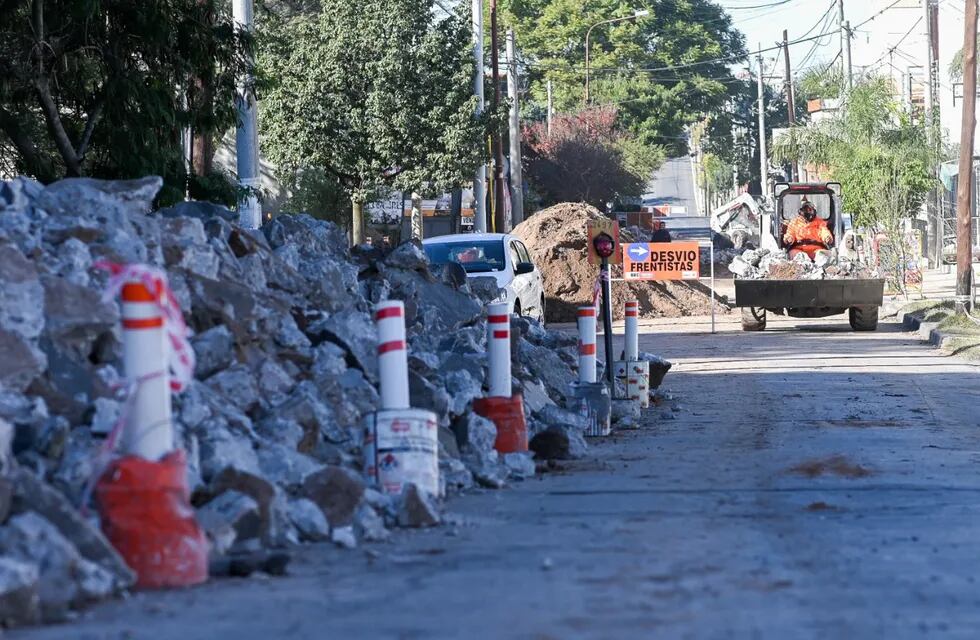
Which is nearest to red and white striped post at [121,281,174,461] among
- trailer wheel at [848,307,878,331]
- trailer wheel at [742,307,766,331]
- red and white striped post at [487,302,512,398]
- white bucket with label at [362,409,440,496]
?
white bucket with label at [362,409,440,496]

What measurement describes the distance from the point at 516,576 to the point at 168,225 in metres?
4.27

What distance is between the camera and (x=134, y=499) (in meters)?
5.86

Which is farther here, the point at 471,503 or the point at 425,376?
the point at 425,376

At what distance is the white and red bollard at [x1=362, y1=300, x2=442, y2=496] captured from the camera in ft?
26.0

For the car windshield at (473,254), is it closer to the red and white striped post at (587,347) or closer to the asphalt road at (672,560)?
the red and white striped post at (587,347)

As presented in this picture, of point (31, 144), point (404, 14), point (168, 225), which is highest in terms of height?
point (404, 14)

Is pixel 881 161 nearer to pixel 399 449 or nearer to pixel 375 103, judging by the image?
pixel 375 103

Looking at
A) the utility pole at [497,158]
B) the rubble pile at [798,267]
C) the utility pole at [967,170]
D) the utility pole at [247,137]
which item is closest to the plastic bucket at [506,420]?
the utility pole at [247,137]

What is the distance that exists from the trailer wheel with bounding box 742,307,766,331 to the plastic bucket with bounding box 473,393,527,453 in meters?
17.8

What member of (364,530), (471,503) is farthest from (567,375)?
(364,530)

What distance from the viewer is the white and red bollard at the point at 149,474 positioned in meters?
5.84

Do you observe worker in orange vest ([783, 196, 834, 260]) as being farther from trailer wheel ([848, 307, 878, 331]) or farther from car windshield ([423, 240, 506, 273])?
car windshield ([423, 240, 506, 273])

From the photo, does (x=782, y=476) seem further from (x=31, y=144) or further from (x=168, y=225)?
(x=31, y=144)

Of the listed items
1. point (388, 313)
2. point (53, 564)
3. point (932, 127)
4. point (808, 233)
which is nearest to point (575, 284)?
point (808, 233)
